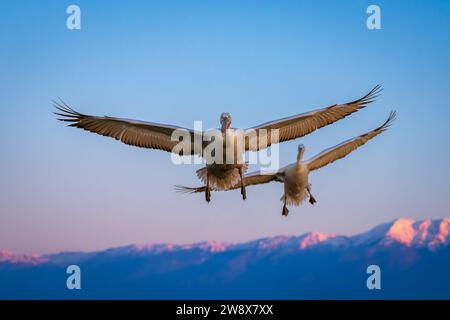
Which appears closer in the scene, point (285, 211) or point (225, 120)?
point (225, 120)

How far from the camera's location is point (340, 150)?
22.1 m

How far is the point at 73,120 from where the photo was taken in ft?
67.4

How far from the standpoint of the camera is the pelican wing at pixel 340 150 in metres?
21.9

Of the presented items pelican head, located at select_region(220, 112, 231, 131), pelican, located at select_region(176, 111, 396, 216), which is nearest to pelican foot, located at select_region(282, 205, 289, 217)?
pelican, located at select_region(176, 111, 396, 216)

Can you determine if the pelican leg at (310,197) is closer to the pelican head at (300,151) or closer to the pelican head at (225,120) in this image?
the pelican head at (300,151)

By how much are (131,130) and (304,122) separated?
124 inches

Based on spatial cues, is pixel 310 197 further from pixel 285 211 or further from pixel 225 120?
pixel 225 120

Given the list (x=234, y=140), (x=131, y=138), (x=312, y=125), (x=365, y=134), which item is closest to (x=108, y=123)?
(x=131, y=138)

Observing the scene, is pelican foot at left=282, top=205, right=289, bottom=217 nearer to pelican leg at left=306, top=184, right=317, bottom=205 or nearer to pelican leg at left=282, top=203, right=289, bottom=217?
pelican leg at left=282, top=203, right=289, bottom=217

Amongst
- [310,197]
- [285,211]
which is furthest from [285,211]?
[310,197]

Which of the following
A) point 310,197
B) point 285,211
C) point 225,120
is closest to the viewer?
point 225,120

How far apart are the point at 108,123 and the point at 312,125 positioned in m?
3.76

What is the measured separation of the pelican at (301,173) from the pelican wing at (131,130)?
6.16ft

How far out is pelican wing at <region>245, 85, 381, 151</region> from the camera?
Result: 20.5 m
